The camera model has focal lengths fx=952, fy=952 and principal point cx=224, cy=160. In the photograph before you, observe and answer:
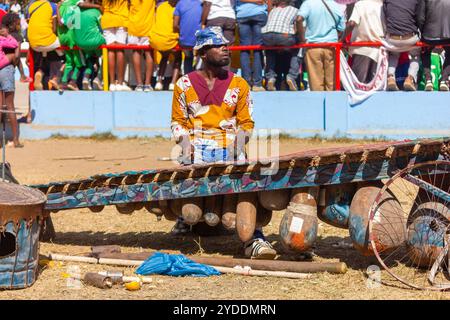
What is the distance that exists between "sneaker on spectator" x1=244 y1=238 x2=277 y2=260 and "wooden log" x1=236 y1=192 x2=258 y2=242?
0.14m

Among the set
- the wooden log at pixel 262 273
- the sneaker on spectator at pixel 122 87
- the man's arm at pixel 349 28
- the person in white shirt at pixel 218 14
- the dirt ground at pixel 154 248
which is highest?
the person in white shirt at pixel 218 14

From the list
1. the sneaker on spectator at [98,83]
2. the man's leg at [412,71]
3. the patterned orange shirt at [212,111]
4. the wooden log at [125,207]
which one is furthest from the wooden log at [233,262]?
the sneaker on spectator at [98,83]

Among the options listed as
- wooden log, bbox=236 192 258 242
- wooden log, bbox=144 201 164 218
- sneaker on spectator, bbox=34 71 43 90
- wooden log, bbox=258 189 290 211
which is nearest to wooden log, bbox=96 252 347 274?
wooden log, bbox=236 192 258 242

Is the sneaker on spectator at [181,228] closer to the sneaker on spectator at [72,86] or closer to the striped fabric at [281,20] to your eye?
the striped fabric at [281,20]

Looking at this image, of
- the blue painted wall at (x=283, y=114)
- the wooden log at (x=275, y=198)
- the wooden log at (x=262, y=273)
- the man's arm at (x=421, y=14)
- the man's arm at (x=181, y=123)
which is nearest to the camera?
the wooden log at (x=262, y=273)

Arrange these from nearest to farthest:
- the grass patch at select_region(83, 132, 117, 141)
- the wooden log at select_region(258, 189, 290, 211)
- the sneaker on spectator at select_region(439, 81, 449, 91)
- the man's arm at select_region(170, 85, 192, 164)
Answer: the wooden log at select_region(258, 189, 290, 211), the man's arm at select_region(170, 85, 192, 164), the sneaker on spectator at select_region(439, 81, 449, 91), the grass patch at select_region(83, 132, 117, 141)

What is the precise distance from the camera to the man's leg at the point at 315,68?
13812 mm

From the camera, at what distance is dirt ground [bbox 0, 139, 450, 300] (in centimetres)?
684

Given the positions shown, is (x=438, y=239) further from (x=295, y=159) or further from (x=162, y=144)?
(x=162, y=144)

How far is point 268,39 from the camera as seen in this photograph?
13.8m

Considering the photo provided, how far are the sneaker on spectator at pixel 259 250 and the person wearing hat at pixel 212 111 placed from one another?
0.77 m

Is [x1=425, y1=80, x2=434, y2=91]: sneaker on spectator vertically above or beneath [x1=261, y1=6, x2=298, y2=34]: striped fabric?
beneath

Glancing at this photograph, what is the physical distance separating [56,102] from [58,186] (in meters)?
6.96

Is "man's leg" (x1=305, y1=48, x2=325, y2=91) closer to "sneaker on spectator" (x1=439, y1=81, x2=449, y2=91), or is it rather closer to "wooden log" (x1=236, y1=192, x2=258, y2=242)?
"sneaker on spectator" (x1=439, y1=81, x2=449, y2=91)
